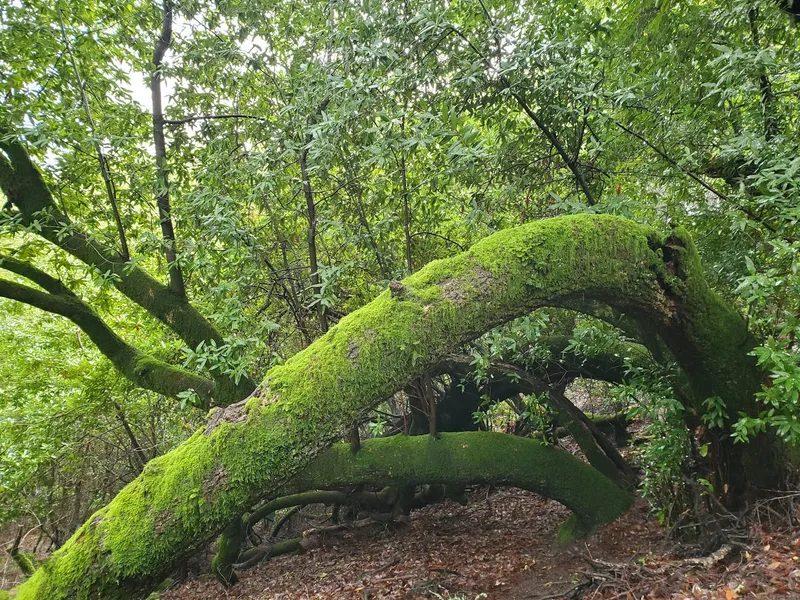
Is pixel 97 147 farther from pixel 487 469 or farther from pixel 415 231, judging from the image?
pixel 487 469

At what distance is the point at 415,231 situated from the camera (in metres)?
5.58

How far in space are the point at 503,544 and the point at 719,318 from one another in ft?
14.4

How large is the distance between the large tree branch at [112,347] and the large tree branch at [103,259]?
0.52 metres

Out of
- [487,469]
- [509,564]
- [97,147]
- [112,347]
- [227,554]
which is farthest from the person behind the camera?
[227,554]

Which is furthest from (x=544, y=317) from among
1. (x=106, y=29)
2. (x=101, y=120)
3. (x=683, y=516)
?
(x=106, y=29)

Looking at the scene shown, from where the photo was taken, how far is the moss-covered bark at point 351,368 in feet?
7.78

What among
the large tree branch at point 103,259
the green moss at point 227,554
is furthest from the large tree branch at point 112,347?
the green moss at point 227,554

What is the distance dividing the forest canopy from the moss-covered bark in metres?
0.02

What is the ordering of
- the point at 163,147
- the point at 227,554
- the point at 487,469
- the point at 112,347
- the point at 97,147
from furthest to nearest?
1. the point at 227,554
2. the point at 112,347
3. the point at 487,469
4. the point at 163,147
5. the point at 97,147

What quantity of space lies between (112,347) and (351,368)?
15.4 ft

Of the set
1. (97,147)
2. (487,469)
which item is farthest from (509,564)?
(97,147)

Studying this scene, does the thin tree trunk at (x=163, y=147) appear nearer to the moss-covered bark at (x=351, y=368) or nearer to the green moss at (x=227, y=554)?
the moss-covered bark at (x=351, y=368)

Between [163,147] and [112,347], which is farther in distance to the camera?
[112,347]

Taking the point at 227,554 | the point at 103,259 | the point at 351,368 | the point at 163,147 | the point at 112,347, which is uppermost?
the point at 163,147
